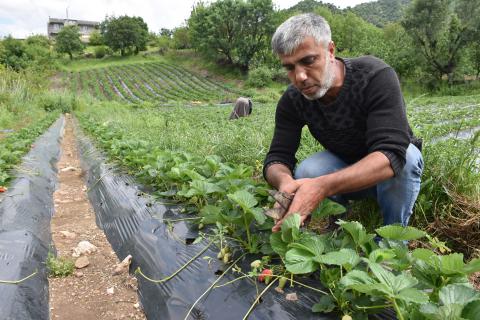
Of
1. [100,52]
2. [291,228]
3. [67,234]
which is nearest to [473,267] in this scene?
[291,228]

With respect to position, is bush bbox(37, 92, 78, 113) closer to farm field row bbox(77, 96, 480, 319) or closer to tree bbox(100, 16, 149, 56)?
farm field row bbox(77, 96, 480, 319)

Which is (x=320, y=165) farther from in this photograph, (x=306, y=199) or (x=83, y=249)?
(x=83, y=249)

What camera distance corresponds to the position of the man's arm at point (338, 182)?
1.72 meters

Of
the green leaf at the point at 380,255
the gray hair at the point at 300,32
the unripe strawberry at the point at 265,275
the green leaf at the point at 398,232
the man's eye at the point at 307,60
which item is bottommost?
the unripe strawberry at the point at 265,275

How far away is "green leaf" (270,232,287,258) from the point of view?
1.55 meters

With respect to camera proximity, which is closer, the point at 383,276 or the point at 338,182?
the point at 383,276

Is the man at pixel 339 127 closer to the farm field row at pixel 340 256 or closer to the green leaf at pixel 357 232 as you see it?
the farm field row at pixel 340 256

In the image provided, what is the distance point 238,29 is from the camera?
4066 cm

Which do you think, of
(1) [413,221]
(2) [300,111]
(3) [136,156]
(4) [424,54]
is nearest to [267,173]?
(2) [300,111]

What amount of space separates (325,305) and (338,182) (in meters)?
0.61

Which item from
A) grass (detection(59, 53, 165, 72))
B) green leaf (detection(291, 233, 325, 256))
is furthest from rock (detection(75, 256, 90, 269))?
grass (detection(59, 53, 165, 72))

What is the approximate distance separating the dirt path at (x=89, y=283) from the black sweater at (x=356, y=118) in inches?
46.8

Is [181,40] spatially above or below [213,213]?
above

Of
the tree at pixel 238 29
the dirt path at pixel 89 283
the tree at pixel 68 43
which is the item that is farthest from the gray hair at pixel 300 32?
the tree at pixel 68 43
